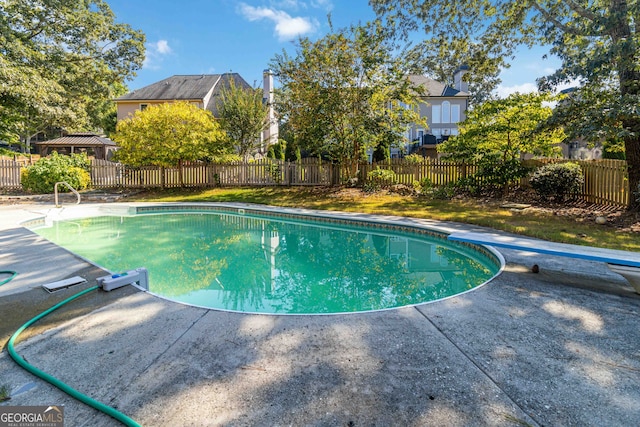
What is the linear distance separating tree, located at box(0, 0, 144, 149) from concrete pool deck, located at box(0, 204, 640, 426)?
1398cm

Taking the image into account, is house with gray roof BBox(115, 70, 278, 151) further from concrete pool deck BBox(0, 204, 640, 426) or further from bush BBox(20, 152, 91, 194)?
concrete pool deck BBox(0, 204, 640, 426)

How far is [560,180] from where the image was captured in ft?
34.2

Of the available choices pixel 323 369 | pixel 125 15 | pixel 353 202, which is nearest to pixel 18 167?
pixel 125 15

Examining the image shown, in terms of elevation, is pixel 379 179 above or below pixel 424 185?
above

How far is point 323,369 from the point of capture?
2.51 m

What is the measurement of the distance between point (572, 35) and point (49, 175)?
60.8 feet

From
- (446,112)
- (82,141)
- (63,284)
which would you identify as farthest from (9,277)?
(446,112)

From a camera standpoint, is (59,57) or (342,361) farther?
(59,57)

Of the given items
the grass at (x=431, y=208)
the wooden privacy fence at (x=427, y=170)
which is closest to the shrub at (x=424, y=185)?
A: the wooden privacy fence at (x=427, y=170)

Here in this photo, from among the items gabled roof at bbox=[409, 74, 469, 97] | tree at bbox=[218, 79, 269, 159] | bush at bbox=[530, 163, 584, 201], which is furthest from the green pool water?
gabled roof at bbox=[409, 74, 469, 97]

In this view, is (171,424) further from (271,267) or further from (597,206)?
(597,206)

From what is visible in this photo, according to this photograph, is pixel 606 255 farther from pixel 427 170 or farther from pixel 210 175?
pixel 210 175

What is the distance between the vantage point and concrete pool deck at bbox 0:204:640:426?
2.07 m

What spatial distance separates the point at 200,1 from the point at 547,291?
1757cm
